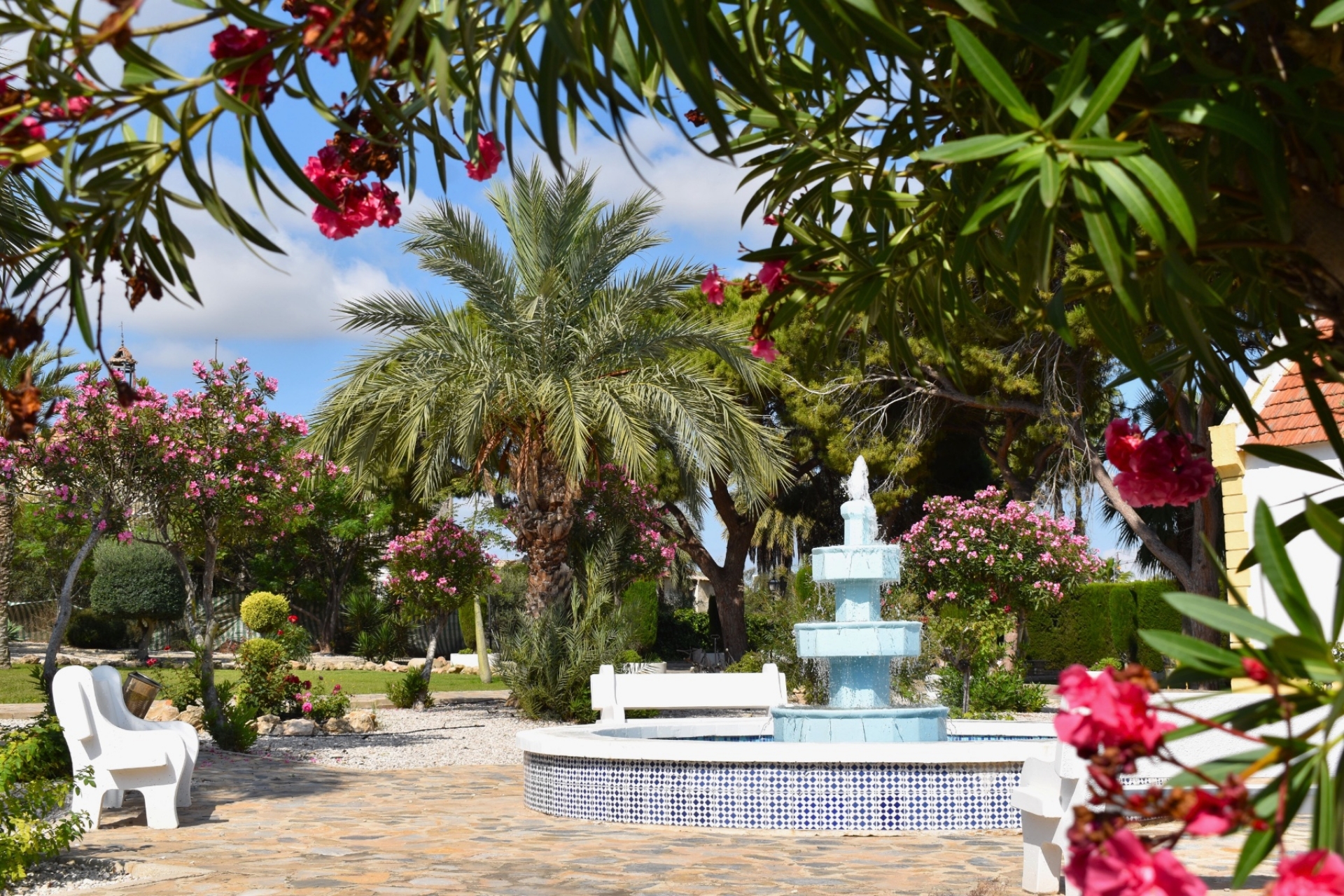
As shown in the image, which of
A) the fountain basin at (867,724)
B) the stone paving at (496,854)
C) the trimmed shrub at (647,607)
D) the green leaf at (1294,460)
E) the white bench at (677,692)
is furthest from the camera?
the trimmed shrub at (647,607)

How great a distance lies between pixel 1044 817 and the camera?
18.9 feet

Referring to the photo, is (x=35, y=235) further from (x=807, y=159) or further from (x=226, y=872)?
(x=226, y=872)

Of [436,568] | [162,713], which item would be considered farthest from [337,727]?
[436,568]

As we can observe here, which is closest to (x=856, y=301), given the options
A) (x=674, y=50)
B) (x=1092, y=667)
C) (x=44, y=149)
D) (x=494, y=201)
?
(x=674, y=50)

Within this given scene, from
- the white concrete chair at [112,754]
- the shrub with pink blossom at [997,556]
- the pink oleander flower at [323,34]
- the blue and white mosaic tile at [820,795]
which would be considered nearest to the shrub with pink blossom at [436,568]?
the shrub with pink blossom at [997,556]

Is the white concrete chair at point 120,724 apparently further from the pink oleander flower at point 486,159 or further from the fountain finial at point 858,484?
the fountain finial at point 858,484

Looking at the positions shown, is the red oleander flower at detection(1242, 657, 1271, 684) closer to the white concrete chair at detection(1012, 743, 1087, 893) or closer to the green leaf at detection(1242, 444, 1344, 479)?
the green leaf at detection(1242, 444, 1344, 479)

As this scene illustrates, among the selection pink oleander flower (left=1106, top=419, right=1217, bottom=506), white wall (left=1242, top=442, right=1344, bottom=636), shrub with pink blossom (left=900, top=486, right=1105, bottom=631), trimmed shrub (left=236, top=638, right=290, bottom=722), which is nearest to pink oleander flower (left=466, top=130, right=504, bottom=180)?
pink oleander flower (left=1106, top=419, right=1217, bottom=506)

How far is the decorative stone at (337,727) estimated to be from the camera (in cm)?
1480

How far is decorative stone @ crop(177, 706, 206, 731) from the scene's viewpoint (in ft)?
46.0

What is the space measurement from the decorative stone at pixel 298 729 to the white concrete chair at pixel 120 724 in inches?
234

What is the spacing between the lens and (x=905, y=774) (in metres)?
8.06

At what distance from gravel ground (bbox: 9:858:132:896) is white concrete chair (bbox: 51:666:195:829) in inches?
50.0

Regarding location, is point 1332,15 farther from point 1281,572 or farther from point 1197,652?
point 1197,652
